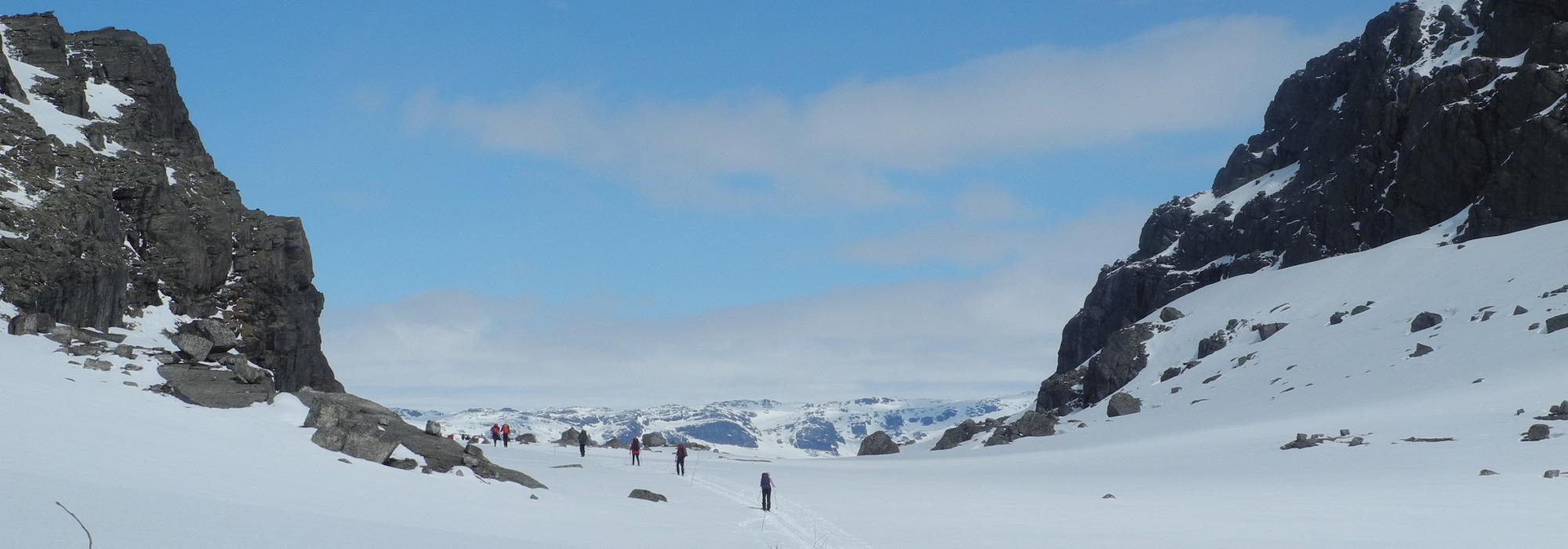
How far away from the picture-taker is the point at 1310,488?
28.5m

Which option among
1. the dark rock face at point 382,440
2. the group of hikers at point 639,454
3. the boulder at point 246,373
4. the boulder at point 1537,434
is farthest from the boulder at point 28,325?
the boulder at point 1537,434

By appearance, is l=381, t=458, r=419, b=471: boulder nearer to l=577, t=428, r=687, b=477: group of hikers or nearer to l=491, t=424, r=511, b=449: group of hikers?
l=577, t=428, r=687, b=477: group of hikers

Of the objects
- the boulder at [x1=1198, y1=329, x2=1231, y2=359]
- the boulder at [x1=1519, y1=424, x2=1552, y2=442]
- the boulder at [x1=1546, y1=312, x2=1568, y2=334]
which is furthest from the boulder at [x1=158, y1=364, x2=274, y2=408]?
the boulder at [x1=1198, y1=329, x2=1231, y2=359]

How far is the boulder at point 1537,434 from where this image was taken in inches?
1227

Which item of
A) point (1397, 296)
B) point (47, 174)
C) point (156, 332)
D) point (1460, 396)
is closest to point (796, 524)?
point (156, 332)

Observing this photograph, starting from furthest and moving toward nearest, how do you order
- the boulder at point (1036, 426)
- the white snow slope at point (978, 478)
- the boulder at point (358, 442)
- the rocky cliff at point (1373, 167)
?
1. the rocky cliff at point (1373, 167)
2. the boulder at point (1036, 426)
3. the boulder at point (358, 442)
4. the white snow slope at point (978, 478)

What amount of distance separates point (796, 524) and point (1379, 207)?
104m

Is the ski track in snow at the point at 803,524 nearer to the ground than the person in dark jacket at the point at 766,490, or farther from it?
nearer to the ground

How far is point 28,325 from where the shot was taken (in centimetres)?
2944

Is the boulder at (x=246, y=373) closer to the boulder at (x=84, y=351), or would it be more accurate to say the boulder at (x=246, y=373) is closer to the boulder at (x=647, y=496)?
the boulder at (x=84, y=351)

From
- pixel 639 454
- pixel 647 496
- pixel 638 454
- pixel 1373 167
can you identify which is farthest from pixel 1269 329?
pixel 647 496

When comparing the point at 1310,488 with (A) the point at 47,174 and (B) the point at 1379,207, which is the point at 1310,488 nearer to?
(A) the point at 47,174

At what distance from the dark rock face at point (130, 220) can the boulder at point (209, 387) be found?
3.83 m

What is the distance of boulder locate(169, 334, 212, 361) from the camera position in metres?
29.6
